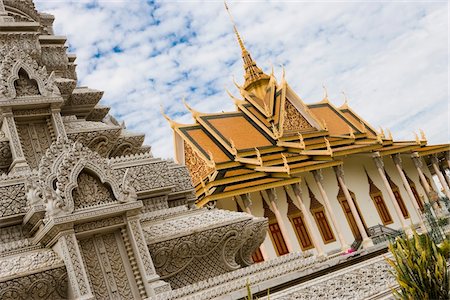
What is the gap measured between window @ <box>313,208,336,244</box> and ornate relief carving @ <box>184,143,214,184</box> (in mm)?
3854

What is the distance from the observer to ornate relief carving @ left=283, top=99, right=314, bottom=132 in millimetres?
19761

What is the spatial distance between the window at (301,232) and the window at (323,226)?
0.66m

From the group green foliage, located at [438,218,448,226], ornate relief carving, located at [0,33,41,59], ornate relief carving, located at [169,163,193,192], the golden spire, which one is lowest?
green foliage, located at [438,218,448,226]

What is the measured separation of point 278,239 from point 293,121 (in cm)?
549

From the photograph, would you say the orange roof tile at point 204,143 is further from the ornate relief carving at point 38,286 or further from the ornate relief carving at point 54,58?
the ornate relief carving at point 38,286

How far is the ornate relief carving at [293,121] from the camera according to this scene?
778 inches

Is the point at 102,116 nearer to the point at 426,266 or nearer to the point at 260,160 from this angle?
the point at 426,266

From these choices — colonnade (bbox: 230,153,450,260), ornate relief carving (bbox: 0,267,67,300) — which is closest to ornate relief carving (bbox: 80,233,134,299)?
ornate relief carving (bbox: 0,267,67,300)

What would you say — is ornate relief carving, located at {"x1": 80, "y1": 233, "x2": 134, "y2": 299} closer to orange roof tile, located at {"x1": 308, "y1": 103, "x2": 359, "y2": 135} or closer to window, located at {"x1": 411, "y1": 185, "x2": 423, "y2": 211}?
orange roof tile, located at {"x1": 308, "y1": 103, "x2": 359, "y2": 135}

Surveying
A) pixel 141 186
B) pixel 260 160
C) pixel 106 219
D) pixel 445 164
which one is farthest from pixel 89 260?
pixel 445 164

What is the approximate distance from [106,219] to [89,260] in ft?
1.29

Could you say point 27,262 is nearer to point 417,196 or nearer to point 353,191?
point 353,191

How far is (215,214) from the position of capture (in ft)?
20.5

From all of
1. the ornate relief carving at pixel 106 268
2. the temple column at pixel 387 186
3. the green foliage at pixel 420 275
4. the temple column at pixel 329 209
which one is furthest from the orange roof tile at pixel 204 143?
the green foliage at pixel 420 275
